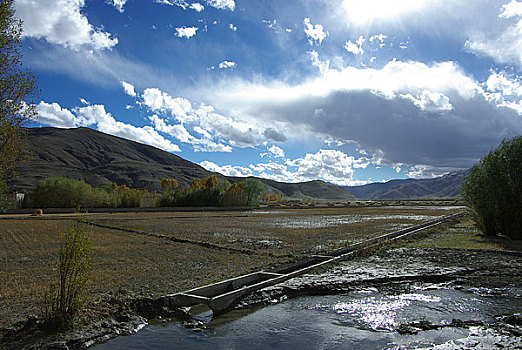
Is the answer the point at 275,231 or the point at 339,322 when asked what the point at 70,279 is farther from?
the point at 275,231

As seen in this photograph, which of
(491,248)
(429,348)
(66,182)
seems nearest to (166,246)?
(429,348)

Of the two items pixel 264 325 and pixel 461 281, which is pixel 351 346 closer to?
pixel 264 325

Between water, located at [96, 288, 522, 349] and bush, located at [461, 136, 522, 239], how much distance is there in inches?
548

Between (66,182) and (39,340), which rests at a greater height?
(66,182)

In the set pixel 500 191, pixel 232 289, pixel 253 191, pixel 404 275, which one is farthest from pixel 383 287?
pixel 253 191

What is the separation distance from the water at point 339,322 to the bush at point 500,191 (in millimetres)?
13913

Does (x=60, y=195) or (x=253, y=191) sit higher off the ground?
(x=253, y=191)

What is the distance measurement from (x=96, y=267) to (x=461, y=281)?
1227cm

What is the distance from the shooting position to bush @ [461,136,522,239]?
21.2 metres

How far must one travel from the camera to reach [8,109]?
30.3 ft

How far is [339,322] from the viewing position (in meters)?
7.78

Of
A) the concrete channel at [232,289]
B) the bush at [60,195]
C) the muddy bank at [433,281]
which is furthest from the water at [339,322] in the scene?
the bush at [60,195]

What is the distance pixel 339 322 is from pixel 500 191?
1923 centimetres

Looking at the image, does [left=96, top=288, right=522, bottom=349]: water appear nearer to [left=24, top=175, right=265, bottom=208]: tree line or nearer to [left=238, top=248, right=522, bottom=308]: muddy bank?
[left=238, top=248, right=522, bottom=308]: muddy bank
